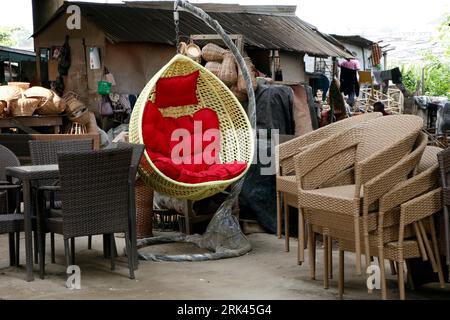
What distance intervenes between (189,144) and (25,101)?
10.2 ft

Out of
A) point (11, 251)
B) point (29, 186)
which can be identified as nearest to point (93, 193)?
point (29, 186)

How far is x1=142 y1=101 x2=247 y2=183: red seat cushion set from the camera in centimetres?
653

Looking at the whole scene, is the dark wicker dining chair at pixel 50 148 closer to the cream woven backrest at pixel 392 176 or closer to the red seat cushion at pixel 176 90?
the red seat cushion at pixel 176 90

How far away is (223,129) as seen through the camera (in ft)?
24.1

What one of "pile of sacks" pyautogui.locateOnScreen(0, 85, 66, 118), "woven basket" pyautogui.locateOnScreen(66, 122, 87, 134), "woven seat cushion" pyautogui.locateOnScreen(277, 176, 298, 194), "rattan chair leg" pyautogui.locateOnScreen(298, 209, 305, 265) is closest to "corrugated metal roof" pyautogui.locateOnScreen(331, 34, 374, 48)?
"woven basket" pyautogui.locateOnScreen(66, 122, 87, 134)

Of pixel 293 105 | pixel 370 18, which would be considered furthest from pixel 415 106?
pixel 370 18

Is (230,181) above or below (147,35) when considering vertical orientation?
below

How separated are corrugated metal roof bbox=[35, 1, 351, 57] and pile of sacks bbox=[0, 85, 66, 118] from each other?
150 centimetres

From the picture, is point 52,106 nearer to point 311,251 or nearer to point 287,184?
point 287,184

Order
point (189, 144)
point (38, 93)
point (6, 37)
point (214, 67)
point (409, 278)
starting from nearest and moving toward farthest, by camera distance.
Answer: point (409, 278), point (189, 144), point (214, 67), point (38, 93), point (6, 37)

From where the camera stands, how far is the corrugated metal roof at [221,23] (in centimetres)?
1119

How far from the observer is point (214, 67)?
25.4ft
